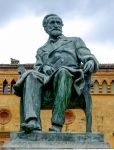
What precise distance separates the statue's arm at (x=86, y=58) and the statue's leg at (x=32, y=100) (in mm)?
747

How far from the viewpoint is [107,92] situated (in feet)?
140

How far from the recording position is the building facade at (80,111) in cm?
3959

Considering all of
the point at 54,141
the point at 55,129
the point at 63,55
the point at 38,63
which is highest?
the point at 63,55

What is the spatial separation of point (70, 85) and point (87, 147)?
1.00 meters

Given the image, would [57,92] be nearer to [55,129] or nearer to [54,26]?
[55,129]

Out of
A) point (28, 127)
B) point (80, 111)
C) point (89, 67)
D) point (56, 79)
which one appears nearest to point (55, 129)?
point (28, 127)

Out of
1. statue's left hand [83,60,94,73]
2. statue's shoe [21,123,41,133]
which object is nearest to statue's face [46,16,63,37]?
statue's left hand [83,60,94,73]

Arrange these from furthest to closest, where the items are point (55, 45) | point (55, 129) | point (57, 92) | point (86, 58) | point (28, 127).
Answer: point (55, 45), point (86, 58), point (57, 92), point (55, 129), point (28, 127)

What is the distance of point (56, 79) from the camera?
8.59m

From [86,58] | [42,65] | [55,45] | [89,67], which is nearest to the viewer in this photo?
[89,67]

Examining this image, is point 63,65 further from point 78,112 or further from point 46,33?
point 78,112

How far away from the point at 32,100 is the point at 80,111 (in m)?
31.8

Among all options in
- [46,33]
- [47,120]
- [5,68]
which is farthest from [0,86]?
[46,33]

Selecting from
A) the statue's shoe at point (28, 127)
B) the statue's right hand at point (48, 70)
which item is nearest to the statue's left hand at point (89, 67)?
the statue's right hand at point (48, 70)
